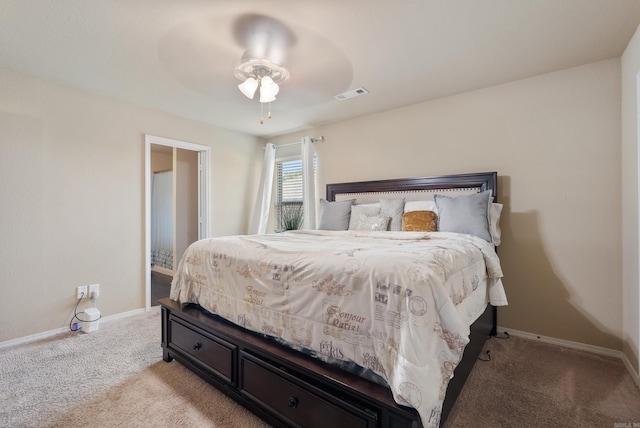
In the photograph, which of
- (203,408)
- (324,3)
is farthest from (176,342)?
(324,3)

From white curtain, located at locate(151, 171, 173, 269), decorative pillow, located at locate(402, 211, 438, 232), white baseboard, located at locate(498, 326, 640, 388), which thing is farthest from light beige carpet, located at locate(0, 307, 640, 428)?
white curtain, located at locate(151, 171, 173, 269)

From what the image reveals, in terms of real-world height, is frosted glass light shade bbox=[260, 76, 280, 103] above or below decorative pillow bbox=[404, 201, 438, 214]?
above

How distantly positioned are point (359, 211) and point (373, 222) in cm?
28

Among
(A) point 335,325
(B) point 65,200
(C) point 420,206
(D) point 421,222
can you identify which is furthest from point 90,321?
(C) point 420,206

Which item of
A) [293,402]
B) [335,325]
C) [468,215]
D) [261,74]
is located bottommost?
[293,402]

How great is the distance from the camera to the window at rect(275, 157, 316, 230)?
456cm

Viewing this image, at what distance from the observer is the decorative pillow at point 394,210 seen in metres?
2.99

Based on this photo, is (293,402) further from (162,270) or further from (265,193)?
(162,270)

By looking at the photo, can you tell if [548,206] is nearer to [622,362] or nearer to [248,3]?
[622,362]

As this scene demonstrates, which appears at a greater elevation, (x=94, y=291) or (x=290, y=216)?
(x=290, y=216)

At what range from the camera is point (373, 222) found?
3.00 m

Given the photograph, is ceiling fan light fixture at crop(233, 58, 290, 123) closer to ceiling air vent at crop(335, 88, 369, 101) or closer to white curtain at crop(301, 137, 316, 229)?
ceiling air vent at crop(335, 88, 369, 101)

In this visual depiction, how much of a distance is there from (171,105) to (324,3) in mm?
2393

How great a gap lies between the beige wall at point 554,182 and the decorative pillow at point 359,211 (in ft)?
2.62
